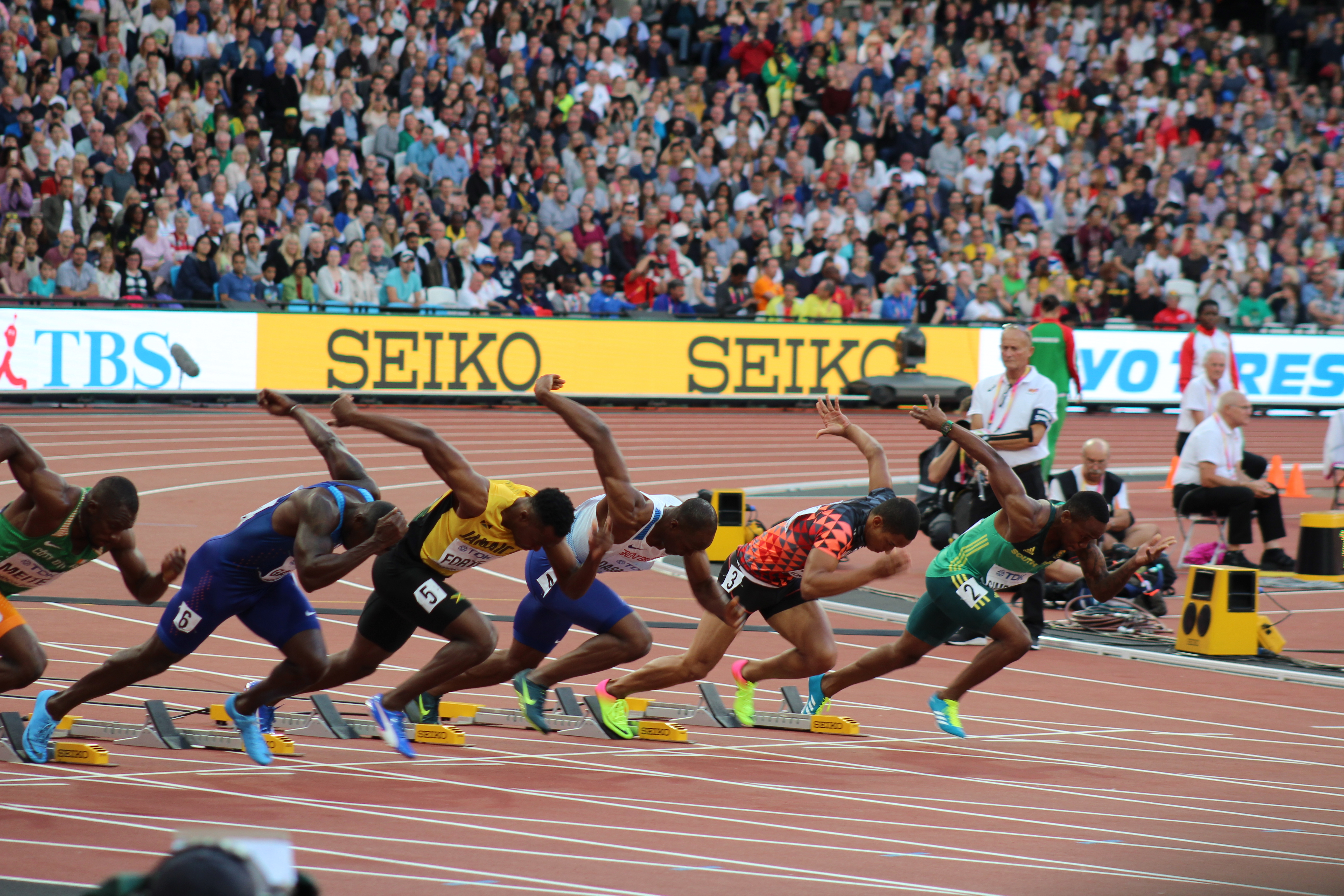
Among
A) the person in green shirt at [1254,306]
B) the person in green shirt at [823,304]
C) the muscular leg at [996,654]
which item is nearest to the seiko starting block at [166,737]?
the muscular leg at [996,654]

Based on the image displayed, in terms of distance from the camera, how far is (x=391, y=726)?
699 centimetres

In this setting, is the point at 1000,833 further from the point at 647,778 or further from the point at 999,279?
the point at 999,279

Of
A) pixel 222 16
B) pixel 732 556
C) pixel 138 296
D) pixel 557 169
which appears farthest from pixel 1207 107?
pixel 732 556

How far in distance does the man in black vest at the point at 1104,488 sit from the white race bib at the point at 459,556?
563cm

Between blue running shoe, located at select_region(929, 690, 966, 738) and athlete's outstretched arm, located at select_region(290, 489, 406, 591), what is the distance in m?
2.89

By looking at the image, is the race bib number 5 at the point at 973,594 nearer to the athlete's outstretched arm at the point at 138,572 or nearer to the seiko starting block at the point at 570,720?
the seiko starting block at the point at 570,720

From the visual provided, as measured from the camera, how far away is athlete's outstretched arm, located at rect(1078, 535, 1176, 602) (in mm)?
7789

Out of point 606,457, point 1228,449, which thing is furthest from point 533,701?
point 1228,449

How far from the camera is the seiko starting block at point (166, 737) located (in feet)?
22.9

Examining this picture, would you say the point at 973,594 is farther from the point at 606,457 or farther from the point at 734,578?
the point at 606,457

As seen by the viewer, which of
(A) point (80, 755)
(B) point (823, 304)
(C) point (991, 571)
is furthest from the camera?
(B) point (823, 304)

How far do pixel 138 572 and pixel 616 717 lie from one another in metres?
2.38

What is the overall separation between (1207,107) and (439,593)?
78.5 feet

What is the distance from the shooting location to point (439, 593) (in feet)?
23.6
